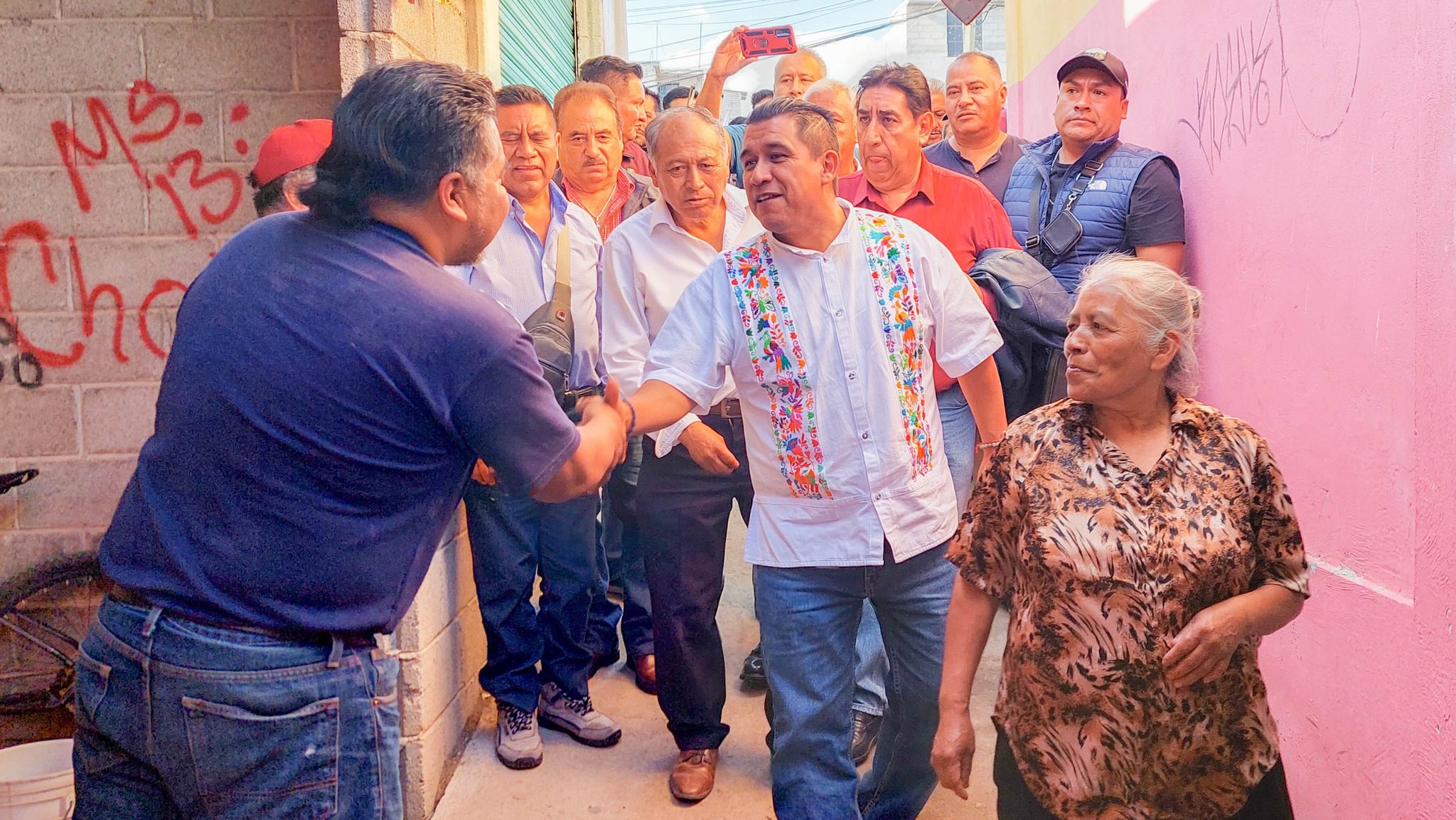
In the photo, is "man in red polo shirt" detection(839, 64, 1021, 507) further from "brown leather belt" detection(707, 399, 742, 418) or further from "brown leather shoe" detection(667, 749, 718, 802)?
"brown leather shoe" detection(667, 749, 718, 802)

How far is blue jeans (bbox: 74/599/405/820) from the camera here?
6.25 ft

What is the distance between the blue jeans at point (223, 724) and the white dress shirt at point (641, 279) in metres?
1.91

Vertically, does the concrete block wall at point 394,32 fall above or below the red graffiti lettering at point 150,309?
above

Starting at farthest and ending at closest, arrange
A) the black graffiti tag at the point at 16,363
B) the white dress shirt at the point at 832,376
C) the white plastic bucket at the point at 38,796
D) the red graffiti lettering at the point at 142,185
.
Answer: the black graffiti tag at the point at 16,363 → the red graffiti lettering at the point at 142,185 → the white plastic bucket at the point at 38,796 → the white dress shirt at the point at 832,376

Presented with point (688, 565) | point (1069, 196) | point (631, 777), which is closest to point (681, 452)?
point (688, 565)

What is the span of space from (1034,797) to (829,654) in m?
0.71

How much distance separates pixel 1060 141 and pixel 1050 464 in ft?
8.43

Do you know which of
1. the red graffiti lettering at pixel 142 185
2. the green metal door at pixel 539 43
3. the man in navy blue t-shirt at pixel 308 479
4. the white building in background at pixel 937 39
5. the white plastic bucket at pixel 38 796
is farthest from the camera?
the white building in background at pixel 937 39

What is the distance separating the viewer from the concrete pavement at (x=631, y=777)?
3.89 m

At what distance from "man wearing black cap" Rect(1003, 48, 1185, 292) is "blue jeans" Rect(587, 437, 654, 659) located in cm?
180

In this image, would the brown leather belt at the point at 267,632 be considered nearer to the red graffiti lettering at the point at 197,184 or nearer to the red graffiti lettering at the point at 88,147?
the red graffiti lettering at the point at 197,184

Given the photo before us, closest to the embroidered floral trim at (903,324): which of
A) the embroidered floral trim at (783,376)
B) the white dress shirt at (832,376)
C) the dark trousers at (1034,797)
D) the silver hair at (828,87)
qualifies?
the white dress shirt at (832,376)

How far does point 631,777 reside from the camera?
4.12m

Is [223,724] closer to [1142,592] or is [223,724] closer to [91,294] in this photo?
[1142,592]
